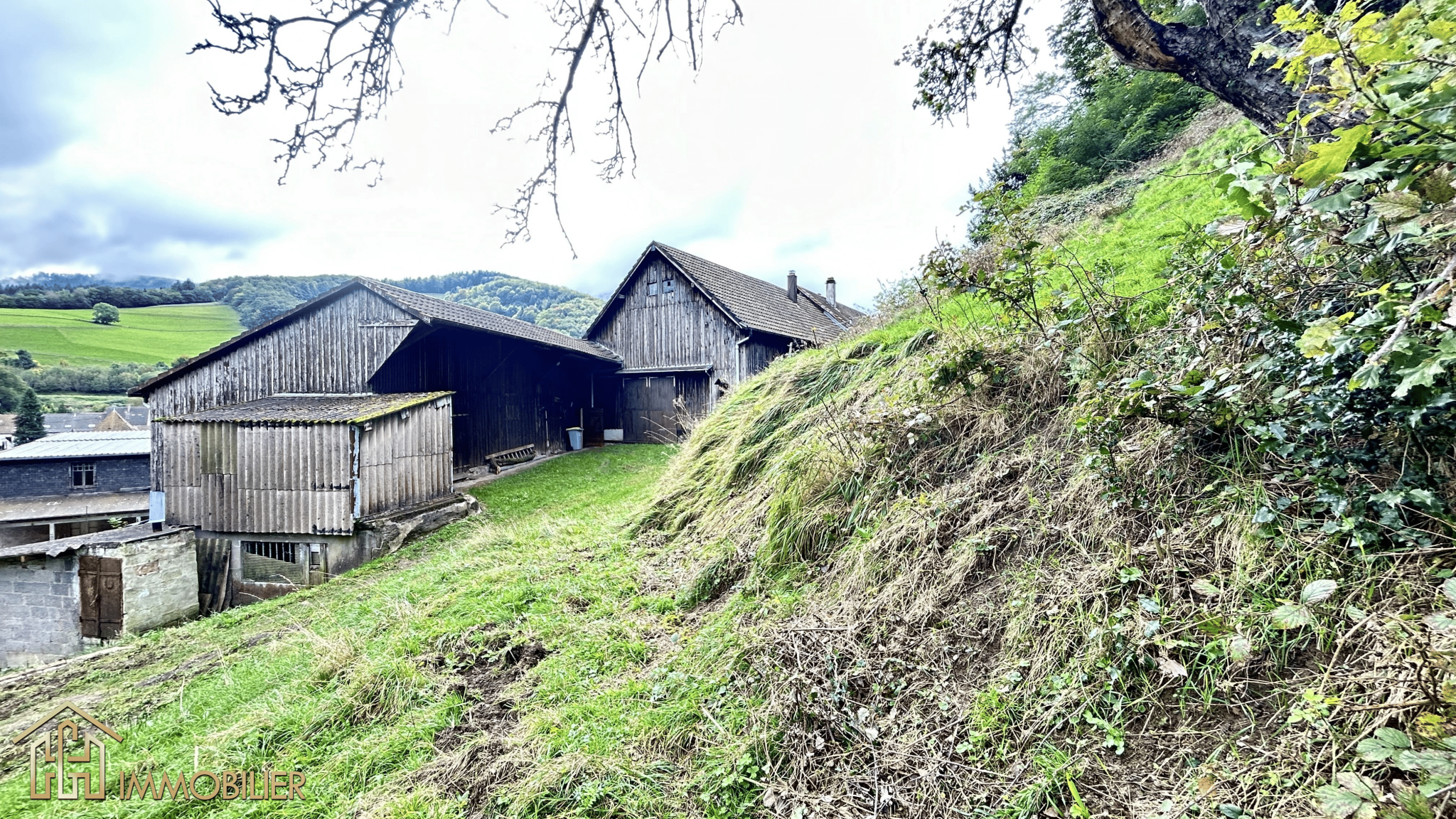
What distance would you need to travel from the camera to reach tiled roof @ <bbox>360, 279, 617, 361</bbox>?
40.9 ft

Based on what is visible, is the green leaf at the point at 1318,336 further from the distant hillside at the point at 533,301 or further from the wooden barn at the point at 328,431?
the distant hillside at the point at 533,301

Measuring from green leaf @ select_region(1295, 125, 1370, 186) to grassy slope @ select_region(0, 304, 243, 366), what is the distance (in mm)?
70608

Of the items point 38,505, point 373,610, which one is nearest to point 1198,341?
point 373,610

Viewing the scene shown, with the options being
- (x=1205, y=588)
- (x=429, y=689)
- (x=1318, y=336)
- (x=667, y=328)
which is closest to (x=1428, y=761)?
(x=1205, y=588)

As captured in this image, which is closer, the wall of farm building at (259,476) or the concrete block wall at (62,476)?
the wall of farm building at (259,476)

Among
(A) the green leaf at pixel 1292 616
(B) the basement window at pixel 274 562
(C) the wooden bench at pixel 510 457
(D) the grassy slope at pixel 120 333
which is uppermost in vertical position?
(D) the grassy slope at pixel 120 333

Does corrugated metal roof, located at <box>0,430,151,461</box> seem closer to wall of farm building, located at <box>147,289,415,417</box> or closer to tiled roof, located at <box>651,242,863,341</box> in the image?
wall of farm building, located at <box>147,289,415,417</box>

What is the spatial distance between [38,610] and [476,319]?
9848 millimetres

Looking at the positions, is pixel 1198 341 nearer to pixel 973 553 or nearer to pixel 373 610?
pixel 973 553

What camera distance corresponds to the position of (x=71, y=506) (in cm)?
2003

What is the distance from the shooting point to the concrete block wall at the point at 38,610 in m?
9.72

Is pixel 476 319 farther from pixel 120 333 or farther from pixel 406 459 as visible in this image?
pixel 120 333

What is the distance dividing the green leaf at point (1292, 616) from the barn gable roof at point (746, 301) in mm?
13409

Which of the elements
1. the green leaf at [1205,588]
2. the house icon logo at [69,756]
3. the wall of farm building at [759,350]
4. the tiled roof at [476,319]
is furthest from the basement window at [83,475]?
the green leaf at [1205,588]
